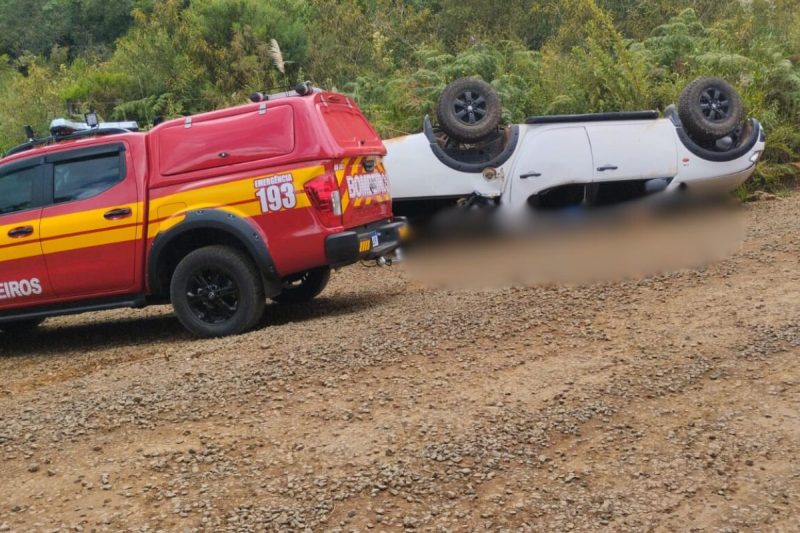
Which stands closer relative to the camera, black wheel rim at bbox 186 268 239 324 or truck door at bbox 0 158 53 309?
black wheel rim at bbox 186 268 239 324

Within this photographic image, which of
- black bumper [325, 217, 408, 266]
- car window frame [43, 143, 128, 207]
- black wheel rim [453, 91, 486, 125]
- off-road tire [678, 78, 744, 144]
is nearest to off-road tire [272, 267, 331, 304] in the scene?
black bumper [325, 217, 408, 266]

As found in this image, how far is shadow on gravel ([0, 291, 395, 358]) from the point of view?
7.83m

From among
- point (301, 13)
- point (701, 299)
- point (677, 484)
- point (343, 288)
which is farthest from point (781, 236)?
point (301, 13)

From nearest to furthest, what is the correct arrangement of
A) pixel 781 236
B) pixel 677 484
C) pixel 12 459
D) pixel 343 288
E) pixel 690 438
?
pixel 677 484 < pixel 690 438 < pixel 12 459 < pixel 781 236 < pixel 343 288

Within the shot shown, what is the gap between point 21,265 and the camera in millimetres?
7488

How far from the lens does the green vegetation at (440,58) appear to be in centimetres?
1298

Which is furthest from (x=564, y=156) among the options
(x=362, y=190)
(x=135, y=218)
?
(x=135, y=218)

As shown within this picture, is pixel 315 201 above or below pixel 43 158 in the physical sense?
below

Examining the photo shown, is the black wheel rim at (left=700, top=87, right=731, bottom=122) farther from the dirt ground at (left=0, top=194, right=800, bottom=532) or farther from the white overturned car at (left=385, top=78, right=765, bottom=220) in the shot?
the dirt ground at (left=0, top=194, right=800, bottom=532)

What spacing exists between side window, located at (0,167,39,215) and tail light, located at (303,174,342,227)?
102 inches

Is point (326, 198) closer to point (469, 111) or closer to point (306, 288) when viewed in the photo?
point (306, 288)

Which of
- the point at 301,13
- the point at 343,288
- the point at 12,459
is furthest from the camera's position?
the point at 301,13

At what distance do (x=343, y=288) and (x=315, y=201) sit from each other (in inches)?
106

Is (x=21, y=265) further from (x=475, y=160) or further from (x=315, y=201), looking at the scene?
(x=475, y=160)
